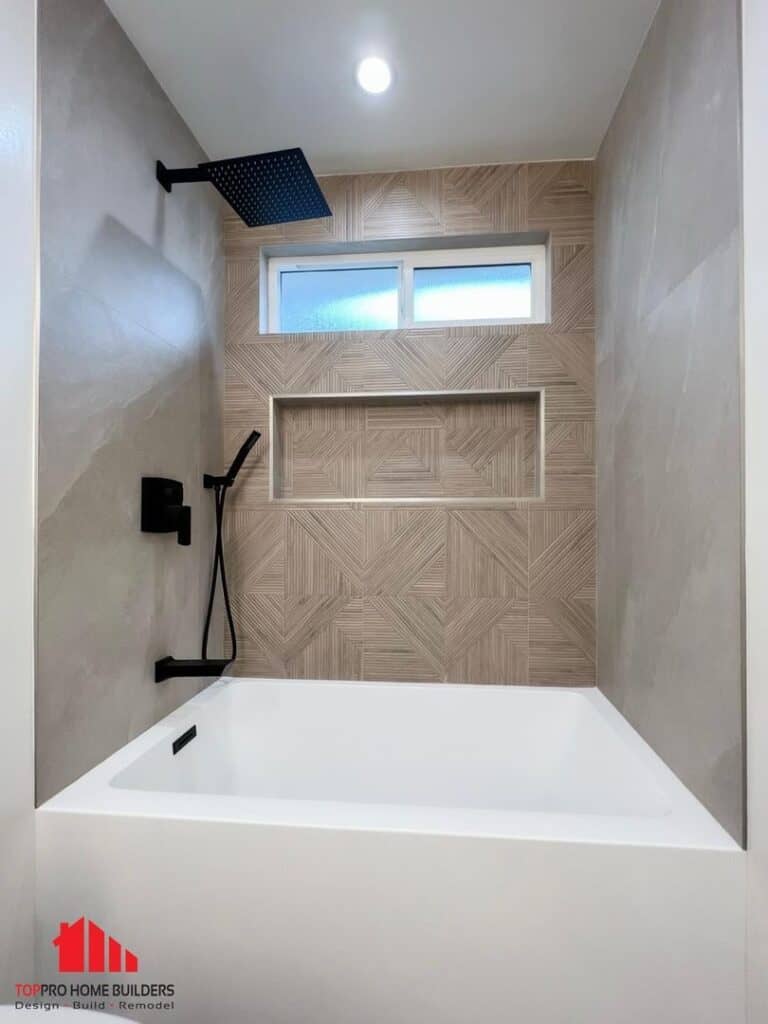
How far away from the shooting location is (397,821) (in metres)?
1.08

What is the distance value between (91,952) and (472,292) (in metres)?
2.25

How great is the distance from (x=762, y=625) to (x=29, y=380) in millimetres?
1433

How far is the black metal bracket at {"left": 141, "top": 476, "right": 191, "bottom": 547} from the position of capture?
1.56 m

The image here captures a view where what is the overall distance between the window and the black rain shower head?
476 millimetres

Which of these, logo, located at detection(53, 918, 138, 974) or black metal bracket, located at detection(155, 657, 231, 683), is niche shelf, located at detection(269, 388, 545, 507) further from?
logo, located at detection(53, 918, 138, 974)

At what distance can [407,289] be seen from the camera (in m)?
2.21

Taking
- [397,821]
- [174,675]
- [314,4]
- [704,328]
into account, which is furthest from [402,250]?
[397,821]

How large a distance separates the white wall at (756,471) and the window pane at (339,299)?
1388 millimetres

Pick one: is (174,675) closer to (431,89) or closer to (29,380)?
(29,380)

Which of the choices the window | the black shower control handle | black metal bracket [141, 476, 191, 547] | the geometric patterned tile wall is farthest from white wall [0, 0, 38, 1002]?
the window

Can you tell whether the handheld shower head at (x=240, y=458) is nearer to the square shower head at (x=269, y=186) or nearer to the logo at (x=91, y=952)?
the square shower head at (x=269, y=186)

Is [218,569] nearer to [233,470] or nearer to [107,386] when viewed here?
[233,470]

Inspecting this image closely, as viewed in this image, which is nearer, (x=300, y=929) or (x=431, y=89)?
(x=300, y=929)

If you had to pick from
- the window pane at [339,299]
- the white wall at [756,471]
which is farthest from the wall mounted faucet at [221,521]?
the white wall at [756,471]
